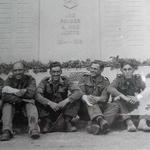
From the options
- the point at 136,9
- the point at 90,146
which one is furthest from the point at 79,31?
the point at 90,146

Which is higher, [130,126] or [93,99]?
[93,99]

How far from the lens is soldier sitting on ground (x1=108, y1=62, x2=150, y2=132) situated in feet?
12.3

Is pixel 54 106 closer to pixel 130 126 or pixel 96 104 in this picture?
pixel 96 104

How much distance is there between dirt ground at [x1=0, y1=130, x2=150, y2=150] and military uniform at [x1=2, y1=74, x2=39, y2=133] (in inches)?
7.1

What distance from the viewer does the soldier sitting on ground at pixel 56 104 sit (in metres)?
3.75

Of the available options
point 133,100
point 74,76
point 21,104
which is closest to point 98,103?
point 133,100

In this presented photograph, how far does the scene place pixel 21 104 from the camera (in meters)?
3.77

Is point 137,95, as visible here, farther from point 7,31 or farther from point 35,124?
point 7,31

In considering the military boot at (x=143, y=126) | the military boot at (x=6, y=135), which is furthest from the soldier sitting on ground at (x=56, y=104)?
the military boot at (x=143, y=126)

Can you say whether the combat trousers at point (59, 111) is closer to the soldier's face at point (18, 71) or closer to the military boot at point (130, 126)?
the soldier's face at point (18, 71)

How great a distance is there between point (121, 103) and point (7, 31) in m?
2.97

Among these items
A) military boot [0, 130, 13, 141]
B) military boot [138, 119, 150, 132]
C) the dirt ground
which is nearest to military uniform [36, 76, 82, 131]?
the dirt ground

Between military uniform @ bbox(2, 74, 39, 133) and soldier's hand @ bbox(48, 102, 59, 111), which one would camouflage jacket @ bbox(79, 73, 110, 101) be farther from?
military uniform @ bbox(2, 74, 39, 133)

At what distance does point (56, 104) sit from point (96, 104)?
447mm
